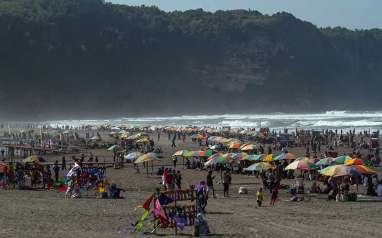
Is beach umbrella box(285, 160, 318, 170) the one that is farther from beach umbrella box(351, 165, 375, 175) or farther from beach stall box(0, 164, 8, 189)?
beach stall box(0, 164, 8, 189)

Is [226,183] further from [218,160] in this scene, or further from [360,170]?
[218,160]

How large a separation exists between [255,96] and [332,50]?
163 ft

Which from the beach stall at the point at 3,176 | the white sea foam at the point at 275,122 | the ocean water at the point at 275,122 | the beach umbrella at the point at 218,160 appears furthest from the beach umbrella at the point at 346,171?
the white sea foam at the point at 275,122

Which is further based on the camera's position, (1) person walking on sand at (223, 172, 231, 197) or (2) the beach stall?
(2) the beach stall

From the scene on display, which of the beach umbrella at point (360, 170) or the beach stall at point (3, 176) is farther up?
the beach umbrella at point (360, 170)

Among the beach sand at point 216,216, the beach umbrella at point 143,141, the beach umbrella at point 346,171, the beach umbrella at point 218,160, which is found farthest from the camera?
the beach umbrella at point 143,141

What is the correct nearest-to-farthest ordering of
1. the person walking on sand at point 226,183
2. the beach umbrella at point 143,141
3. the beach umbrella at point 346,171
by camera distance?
the beach umbrella at point 346,171
the person walking on sand at point 226,183
the beach umbrella at point 143,141

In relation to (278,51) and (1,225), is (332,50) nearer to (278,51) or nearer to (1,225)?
(278,51)

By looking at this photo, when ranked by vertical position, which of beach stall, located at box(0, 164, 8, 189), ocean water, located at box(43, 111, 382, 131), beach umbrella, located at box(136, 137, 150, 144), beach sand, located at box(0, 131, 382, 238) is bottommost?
beach sand, located at box(0, 131, 382, 238)

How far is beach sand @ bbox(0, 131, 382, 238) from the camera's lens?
1360 cm

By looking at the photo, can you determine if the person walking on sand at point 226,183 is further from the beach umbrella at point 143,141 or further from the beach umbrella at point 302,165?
the beach umbrella at point 143,141

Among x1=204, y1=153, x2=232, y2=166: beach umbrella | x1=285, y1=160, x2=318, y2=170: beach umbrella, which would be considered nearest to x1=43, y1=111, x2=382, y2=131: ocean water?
x1=204, y1=153, x2=232, y2=166: beach umbrella

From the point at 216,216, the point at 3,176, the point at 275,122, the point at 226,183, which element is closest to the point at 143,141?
the point at 3,176

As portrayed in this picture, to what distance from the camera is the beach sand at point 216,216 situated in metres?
13.6
